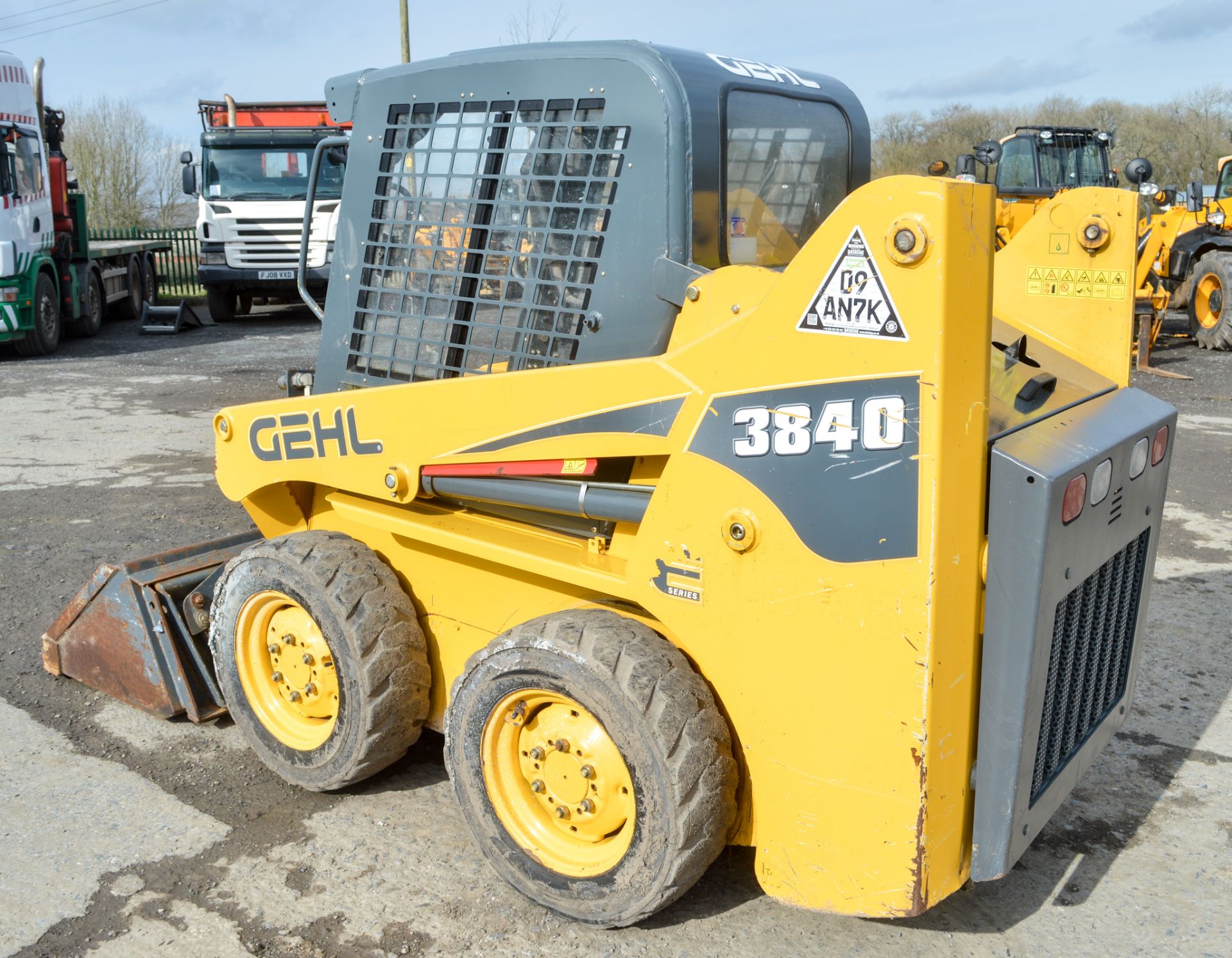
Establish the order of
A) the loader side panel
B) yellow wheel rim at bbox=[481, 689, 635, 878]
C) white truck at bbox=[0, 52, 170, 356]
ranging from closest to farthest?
the loader side panel, yellow wheel rim at bbox=[481, 689, 635, 878], white truck at bbox=[0, 52, 170, 356]

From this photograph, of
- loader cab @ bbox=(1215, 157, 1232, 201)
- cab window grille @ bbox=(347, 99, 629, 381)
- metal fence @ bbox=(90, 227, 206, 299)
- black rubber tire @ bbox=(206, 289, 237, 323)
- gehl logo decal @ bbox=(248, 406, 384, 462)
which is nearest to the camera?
cab window grille @ bbox=(347, 99, 629, 381)

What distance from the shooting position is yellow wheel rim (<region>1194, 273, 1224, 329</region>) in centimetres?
1448

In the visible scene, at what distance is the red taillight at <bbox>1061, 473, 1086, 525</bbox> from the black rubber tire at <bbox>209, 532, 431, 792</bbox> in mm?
1953

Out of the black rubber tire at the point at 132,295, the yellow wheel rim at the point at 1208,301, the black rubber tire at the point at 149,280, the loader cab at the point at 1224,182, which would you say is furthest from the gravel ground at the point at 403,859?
the black rubber tire at the point at 149,280

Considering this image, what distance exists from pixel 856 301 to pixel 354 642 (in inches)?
72.8

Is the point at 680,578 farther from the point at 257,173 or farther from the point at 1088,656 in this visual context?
the point at 257,173

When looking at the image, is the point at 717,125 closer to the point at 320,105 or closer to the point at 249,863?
the point at 249,863

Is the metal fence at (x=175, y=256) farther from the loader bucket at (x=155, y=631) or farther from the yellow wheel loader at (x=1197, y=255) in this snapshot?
the loader bucket at (x=155, y=631)

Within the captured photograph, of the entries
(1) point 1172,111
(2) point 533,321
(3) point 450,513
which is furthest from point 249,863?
(1) point 1172,111

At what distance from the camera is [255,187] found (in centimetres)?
1664

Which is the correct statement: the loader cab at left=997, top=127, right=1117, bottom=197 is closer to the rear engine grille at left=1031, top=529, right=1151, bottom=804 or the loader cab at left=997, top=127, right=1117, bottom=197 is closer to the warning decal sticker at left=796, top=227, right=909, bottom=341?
the rear engine grille at left=1031, top=529, right=1151, bottom=804

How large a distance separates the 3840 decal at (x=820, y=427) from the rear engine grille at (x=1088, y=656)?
64 cm

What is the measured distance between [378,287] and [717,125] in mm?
1256

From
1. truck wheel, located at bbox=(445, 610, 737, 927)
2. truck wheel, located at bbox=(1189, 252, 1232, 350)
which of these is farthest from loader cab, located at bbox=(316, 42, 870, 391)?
truck wheel, located at bbox=(1189, 252, 1232, 350)
